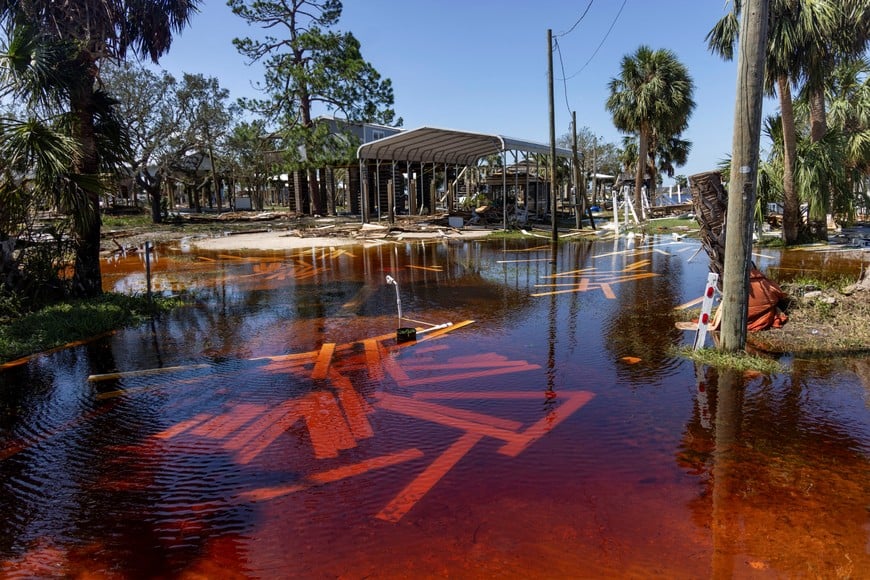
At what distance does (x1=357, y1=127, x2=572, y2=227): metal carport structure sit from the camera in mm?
26591

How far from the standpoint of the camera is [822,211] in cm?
1642

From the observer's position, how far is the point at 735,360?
6234mm

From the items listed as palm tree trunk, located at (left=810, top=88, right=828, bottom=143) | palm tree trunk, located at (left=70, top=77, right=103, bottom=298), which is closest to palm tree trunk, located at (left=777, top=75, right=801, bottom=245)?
palm tree trunk, located at (left=810, top=88, right=828, bottom=143)

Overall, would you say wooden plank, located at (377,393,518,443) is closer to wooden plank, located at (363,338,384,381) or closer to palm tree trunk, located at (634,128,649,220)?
wooden plank, located at (363,338,384,381)

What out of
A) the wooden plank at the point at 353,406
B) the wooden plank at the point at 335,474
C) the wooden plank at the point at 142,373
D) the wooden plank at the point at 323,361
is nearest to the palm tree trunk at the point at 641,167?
the wooden plank at the point at 323,361

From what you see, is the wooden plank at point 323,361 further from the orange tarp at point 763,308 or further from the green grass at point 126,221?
the green grass at point 126,221

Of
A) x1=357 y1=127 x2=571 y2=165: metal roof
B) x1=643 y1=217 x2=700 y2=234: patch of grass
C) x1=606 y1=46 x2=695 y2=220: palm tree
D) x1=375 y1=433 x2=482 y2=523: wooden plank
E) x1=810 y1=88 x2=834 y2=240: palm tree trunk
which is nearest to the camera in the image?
x1=375 y1=433 x2=482 y2=523: wooden plank

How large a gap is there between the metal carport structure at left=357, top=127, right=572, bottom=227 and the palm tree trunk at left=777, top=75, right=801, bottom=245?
11799 mm

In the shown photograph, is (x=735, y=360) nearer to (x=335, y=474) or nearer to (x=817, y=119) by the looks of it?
(x=335, y=474)

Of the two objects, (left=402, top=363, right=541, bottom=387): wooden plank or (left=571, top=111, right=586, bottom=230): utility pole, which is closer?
(left=402, top=363, right=541, bottom=387): wooden plank

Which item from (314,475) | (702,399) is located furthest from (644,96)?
(314,475)

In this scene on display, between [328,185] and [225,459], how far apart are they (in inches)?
1623

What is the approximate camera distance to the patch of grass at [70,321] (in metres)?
7.67

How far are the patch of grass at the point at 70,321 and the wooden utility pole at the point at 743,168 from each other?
8.83m
